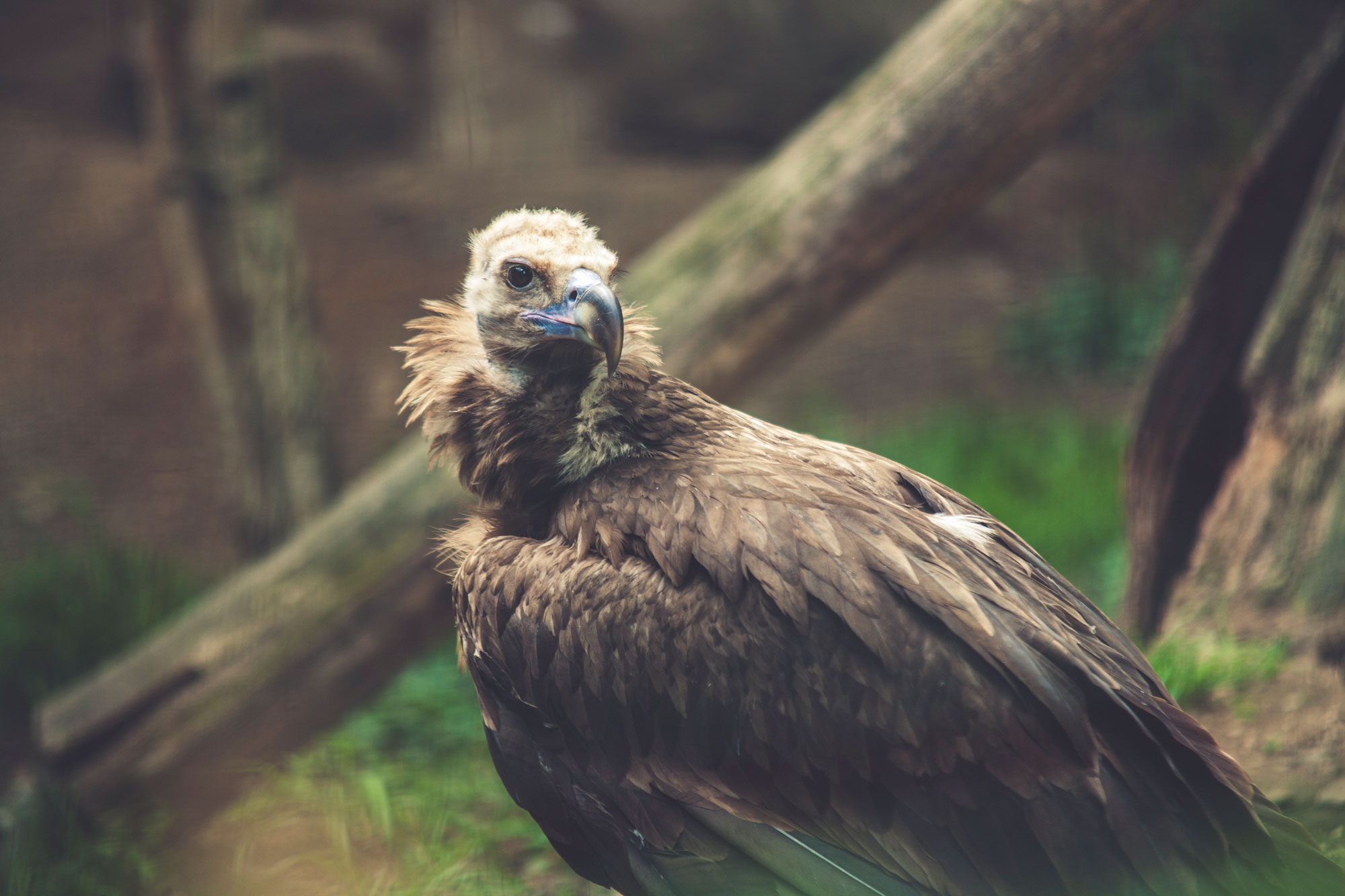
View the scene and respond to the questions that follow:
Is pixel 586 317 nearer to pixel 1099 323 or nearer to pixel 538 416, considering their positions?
pixel 538 416

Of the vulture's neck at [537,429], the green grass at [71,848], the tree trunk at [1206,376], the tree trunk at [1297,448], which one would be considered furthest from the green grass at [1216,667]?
the green grass at [71,848]

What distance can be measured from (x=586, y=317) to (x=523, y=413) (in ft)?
0.92

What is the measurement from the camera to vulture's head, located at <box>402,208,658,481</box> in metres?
2.41

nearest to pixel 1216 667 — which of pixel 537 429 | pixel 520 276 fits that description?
pixel 537 429

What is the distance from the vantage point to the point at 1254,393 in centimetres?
360

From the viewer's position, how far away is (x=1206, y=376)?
372 centimetres

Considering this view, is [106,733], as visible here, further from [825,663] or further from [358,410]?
[358,410]

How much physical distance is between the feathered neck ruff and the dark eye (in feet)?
0.49

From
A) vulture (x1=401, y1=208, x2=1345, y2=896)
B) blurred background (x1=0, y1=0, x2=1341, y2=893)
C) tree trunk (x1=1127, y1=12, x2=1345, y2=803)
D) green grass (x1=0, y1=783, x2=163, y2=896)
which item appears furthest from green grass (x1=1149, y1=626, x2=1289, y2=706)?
green grass (x1=0, y1=783, x2=163, y2=896)

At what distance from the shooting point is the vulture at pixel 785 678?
2.00m

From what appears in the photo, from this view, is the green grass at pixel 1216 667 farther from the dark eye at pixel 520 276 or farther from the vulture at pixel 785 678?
the dark eye at pixel 520 276

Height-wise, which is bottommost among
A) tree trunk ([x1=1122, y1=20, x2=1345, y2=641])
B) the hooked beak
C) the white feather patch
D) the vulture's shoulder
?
the vulture's shoulder

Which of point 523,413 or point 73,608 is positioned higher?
point 523,413

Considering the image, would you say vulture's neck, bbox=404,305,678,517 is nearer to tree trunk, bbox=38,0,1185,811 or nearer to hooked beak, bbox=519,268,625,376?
hooked beak, bbox=519,268,625,376
